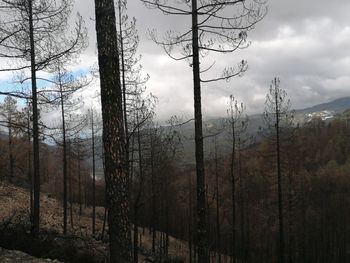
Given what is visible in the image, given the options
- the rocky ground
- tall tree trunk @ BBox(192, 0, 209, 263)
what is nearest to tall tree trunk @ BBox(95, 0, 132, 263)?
tall tree trunk @ BBox(192, 0, 209, 263)

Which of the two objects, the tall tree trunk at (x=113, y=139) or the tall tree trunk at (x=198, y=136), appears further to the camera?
the tall tree trunk at (x=198, y=136)

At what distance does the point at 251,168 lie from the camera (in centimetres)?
6800

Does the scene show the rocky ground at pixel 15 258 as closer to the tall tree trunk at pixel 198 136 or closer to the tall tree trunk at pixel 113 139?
the tall tree trunk at pixel 198 136

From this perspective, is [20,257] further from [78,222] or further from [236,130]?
[78,222]

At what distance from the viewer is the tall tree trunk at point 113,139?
5090 mm

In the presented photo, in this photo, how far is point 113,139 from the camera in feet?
17.0

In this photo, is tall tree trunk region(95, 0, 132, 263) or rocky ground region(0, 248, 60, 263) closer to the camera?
tall tree trunk region(95, 0, 132, 263)

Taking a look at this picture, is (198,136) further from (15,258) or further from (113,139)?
(15,258)

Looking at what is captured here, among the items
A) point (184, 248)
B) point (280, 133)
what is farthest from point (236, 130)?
point (184, 248)

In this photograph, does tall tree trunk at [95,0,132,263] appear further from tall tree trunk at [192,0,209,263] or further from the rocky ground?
the rocky ground

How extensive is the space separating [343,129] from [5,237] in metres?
141

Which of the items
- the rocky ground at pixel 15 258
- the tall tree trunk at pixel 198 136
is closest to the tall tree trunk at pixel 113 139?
the tall tree trunk at pixel 198 136

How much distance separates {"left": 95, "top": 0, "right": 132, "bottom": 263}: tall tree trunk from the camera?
5.09 metres

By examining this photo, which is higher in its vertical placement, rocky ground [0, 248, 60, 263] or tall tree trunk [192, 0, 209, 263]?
tall tree trunk [192, 0, 209, 263]
